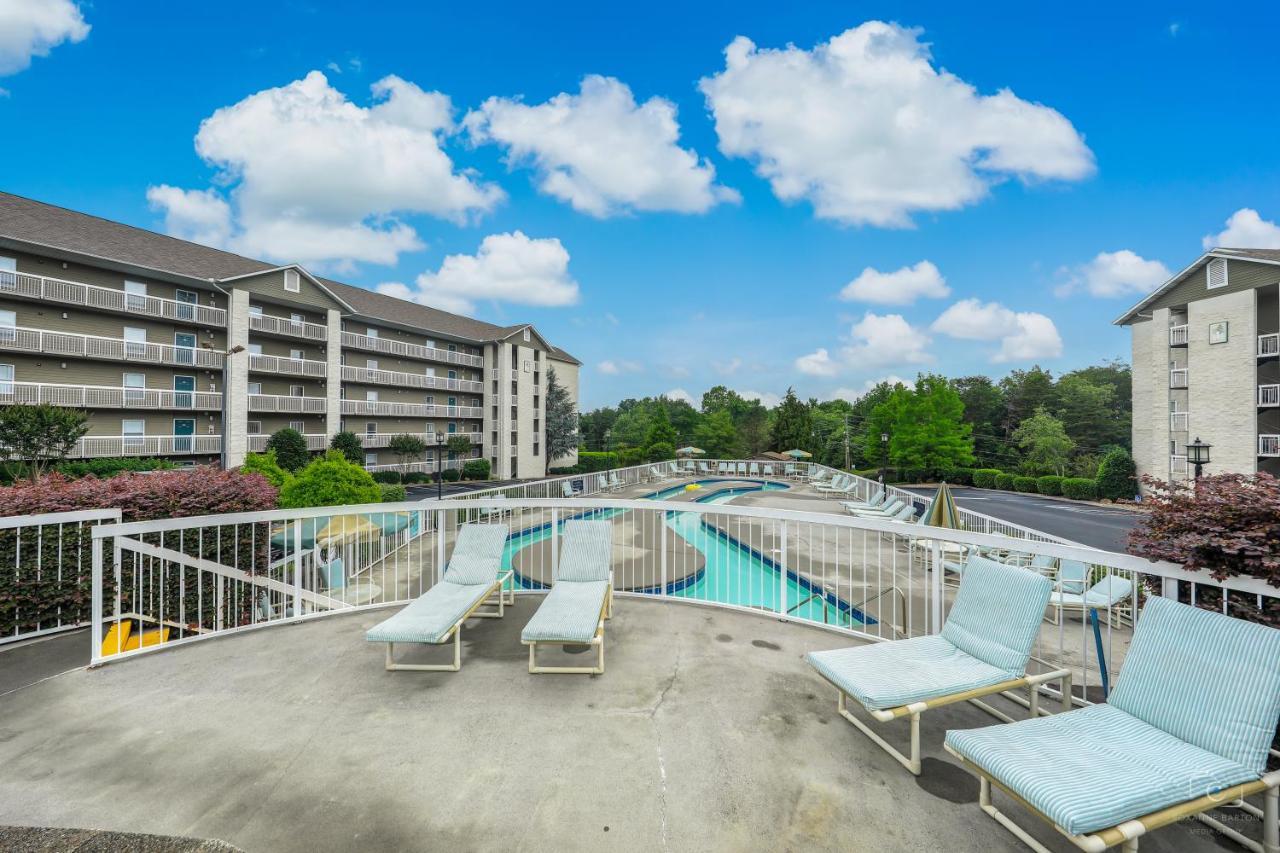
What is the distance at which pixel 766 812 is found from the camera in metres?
2.21

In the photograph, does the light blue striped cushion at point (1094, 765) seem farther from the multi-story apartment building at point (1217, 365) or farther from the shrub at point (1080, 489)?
the shrub at point (1080, 489)

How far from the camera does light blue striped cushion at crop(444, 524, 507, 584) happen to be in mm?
4695

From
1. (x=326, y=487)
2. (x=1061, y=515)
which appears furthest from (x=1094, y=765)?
(x=1061, y=515)

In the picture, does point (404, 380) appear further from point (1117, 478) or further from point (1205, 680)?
point (1117, 478)

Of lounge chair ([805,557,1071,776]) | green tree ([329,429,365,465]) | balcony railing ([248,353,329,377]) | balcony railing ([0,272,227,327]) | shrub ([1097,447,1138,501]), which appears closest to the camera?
lounge chair ([805,557,1071,776])

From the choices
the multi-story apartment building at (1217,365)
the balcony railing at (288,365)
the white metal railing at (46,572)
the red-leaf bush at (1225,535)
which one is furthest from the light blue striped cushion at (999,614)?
the balcony railing at (288,365)

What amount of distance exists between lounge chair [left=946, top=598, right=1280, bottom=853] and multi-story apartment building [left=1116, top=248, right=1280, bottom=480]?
83.6ft

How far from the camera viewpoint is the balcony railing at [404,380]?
26859 millimetres

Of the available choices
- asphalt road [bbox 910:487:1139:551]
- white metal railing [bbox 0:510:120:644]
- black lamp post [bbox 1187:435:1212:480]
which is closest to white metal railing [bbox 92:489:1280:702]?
white metal railing [bbox 0:510:120:644]

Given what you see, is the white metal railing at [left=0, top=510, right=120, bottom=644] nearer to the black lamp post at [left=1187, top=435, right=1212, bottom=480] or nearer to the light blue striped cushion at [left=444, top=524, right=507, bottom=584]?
the light blue striped cushion at [left=444, top=524, right=507, bottom=584]

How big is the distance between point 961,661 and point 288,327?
28.8 meters

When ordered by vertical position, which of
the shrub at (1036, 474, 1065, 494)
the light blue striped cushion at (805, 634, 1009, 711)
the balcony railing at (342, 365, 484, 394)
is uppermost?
the balcony railing at (342, 365, 484, 394)

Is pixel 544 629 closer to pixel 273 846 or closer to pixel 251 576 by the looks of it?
pixel 273 846

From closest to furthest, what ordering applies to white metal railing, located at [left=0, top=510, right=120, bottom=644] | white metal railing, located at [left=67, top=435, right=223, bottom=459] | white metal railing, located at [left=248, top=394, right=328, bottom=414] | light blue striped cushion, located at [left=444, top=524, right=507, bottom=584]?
white metal railing, located at [left=0, top=510, right=120, bottom=644]
light blue striped cushion, located at [left=444, top=524, right=507, bottom=584]
white metal railing, located at [left=67, top=435, right=223, bottom=459]
white metal railing, located at [left=248, top=394, right=328, bottom=414]
